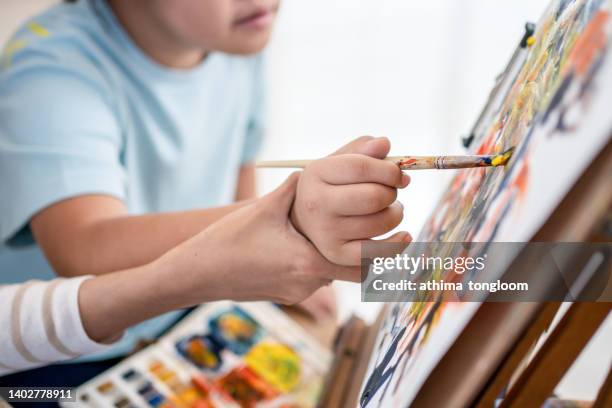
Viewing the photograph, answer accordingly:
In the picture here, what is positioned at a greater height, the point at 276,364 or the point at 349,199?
the point at 349,199

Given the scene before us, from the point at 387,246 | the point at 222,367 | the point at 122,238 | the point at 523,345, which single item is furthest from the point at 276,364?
the point at 523,345

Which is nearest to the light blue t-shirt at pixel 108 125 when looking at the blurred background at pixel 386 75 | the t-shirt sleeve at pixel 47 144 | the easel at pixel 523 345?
the t-shirt sleeve at pixel 47 144

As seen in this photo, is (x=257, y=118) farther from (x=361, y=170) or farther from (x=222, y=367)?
(x=361, y=170)

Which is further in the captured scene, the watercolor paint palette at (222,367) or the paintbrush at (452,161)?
the watercolor paint palette at (222,367)

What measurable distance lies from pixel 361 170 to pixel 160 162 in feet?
1.81

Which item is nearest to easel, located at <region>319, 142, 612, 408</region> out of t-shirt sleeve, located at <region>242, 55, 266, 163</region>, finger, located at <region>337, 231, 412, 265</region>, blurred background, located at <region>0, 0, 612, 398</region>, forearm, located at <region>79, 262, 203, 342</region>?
finger, located at <region>337, 231, 412, 265</region>

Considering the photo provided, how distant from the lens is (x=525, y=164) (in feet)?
0.92

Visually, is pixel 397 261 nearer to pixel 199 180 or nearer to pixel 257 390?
pixel 257 390

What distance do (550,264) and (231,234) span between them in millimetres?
217

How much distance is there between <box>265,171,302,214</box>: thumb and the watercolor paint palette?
0.33 metres

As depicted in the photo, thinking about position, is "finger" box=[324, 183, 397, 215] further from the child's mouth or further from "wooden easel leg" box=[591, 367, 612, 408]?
the child's mouth

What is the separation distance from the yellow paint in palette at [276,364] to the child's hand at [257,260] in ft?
0.88

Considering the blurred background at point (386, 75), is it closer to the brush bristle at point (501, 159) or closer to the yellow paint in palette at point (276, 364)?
the yellow paint in palette at point (276, 364)

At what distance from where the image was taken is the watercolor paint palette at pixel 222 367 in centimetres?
67
